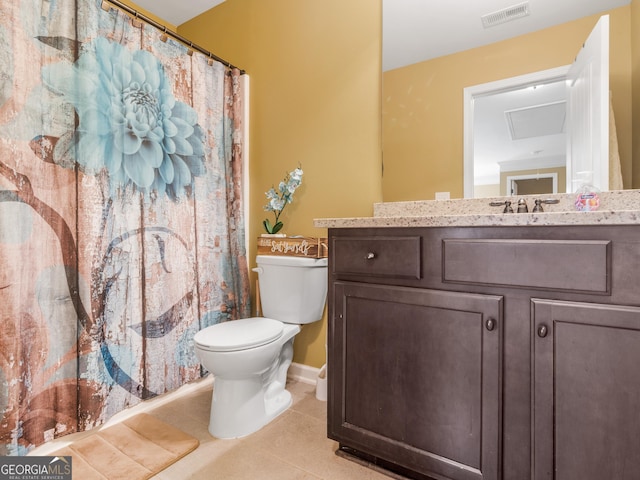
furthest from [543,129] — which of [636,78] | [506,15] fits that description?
[506,15]

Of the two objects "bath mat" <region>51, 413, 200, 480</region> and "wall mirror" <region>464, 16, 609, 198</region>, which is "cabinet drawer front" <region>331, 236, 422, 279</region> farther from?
"bath mat" <region>51, 413, 200, 480</region>

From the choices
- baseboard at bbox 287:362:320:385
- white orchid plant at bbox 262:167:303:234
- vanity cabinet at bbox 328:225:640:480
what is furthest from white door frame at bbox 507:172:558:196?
baseboard at bbox 287:362:320:385

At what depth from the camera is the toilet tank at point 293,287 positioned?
69.9 inches

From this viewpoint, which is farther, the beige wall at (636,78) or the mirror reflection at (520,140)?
the mirror reflection at (520,140)

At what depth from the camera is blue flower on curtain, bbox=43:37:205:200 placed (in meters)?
1.43

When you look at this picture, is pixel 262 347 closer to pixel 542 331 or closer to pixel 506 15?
pixel 542 331

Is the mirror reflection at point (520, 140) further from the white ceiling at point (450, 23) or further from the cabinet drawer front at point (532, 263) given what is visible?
the cabinet drawer front at point (532, 263)

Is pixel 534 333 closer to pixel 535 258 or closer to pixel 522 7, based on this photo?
pixel 535 258

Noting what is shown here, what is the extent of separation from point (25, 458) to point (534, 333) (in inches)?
72.9

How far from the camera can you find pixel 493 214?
1.01 metres

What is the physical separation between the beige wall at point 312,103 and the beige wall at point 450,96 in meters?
0.10

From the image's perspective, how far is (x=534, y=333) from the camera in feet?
2.94

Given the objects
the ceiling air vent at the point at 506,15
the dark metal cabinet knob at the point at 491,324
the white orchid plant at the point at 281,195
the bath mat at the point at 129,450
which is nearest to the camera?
the dark metal cabinet knob at the point at 491,324

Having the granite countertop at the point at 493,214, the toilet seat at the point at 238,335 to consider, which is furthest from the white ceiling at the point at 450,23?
the toilet seat at the point at 238,335
